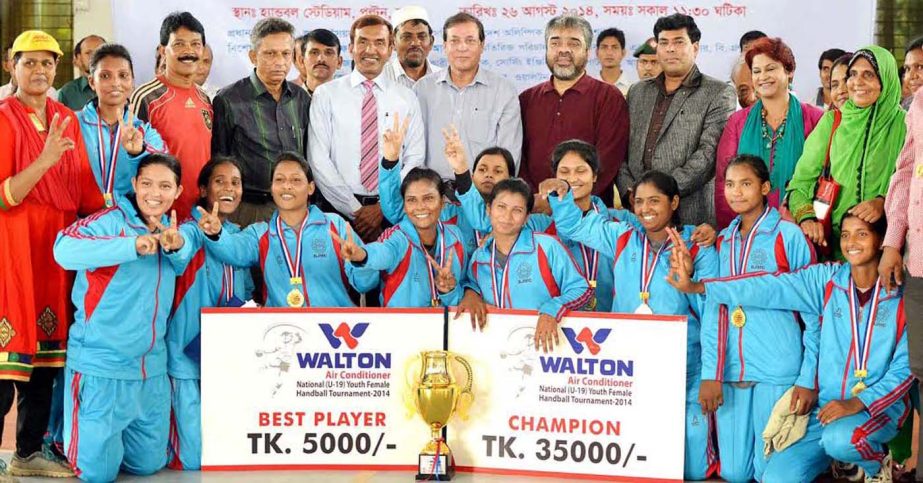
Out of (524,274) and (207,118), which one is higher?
Answer: (207,118)

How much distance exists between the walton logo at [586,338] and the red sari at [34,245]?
8.54ft

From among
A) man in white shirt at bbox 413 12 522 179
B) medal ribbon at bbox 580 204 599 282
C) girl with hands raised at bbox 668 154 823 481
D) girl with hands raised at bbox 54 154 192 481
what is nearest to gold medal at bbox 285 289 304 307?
girl with hands raised at bbox 54 154 192 481

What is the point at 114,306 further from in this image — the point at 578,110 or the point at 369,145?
the point at 578,110

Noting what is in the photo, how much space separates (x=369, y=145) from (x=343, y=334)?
1.47 meters

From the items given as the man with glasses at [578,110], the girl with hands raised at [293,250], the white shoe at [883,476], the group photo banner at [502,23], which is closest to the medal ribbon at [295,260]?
the girl with hands raised at [293,250]

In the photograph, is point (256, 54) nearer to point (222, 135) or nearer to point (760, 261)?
point (222, 135)

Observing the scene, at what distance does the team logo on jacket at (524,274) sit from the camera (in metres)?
6.17

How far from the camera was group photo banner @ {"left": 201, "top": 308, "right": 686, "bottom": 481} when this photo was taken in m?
5.82

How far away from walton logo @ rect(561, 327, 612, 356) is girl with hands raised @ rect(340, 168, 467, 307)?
71 centimetres

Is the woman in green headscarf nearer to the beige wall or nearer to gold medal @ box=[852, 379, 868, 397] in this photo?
gold medal @ box=[852, 379, 868, 397]

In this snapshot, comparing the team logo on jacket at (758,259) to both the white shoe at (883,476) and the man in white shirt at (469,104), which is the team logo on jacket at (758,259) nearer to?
the white shoe at (883,476)

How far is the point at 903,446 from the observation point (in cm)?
616

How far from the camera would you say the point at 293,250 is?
6.34m

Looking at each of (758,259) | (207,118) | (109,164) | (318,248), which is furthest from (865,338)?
(109,164)
